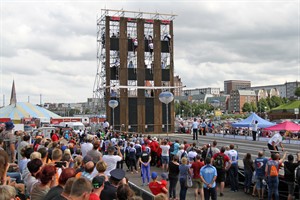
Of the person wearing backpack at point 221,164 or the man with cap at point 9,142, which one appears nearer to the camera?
the man with cap at point 9,142

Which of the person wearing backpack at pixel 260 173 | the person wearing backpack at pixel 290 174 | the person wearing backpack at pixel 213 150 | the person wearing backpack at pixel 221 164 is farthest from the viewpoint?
the person wearing backpack at pixel 213 150

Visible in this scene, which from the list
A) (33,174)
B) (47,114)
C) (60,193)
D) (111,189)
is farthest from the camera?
(47,114)

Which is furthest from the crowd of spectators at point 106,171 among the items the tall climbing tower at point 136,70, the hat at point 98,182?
the tall climbing tower at point 136,70

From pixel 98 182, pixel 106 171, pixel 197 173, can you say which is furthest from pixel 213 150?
pixel 98 182

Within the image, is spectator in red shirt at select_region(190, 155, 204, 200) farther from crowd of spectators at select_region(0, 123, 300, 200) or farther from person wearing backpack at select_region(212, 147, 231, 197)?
person wearing backpack at select_region(212, 147, 231, 197)

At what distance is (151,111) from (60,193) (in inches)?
1758

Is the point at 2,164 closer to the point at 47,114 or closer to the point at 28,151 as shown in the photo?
the point at 28,151

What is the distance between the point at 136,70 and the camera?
4994cm

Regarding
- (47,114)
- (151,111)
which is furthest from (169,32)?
(47,114)

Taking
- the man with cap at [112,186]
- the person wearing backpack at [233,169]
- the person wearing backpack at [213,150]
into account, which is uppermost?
the man with cap at [112,186]

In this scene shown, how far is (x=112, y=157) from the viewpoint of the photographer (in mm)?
9820

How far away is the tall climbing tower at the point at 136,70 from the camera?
1896 inches

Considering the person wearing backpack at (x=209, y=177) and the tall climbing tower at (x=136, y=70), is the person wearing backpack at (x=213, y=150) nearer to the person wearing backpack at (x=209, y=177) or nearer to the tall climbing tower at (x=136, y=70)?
the person wearing backpack at (x=209, y=177)

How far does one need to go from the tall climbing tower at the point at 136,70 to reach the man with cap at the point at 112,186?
40336mm
